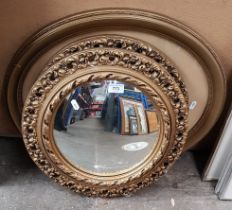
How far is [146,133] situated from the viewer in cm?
103

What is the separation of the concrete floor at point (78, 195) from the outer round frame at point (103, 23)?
215mm

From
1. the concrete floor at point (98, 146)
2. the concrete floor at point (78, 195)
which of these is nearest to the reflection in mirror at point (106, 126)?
the concrete floor at point (98, 146)

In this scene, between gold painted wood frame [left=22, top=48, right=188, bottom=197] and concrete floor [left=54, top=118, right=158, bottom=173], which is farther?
concrete floor [left=54, top=118, right=158, bottom=173]

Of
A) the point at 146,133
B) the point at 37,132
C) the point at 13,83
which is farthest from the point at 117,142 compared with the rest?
the point at 13,83

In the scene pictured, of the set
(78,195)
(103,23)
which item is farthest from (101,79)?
(78,195)

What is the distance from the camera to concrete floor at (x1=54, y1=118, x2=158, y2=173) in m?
1.03

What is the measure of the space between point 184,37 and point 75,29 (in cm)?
27

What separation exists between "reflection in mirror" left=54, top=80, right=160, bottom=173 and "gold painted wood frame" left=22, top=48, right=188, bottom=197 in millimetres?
22

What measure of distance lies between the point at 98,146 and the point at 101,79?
0.76 feet

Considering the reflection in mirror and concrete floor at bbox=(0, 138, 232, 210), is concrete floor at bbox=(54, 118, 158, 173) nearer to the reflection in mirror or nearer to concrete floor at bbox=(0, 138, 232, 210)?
the reflection in mirror

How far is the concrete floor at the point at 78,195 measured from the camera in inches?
43.0

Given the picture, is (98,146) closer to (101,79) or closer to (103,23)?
(101,79)

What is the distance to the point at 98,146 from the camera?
1.07m

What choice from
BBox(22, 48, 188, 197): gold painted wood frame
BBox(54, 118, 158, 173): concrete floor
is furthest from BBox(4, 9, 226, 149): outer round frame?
BBox(54, 118, 158, 173): concrete floor
